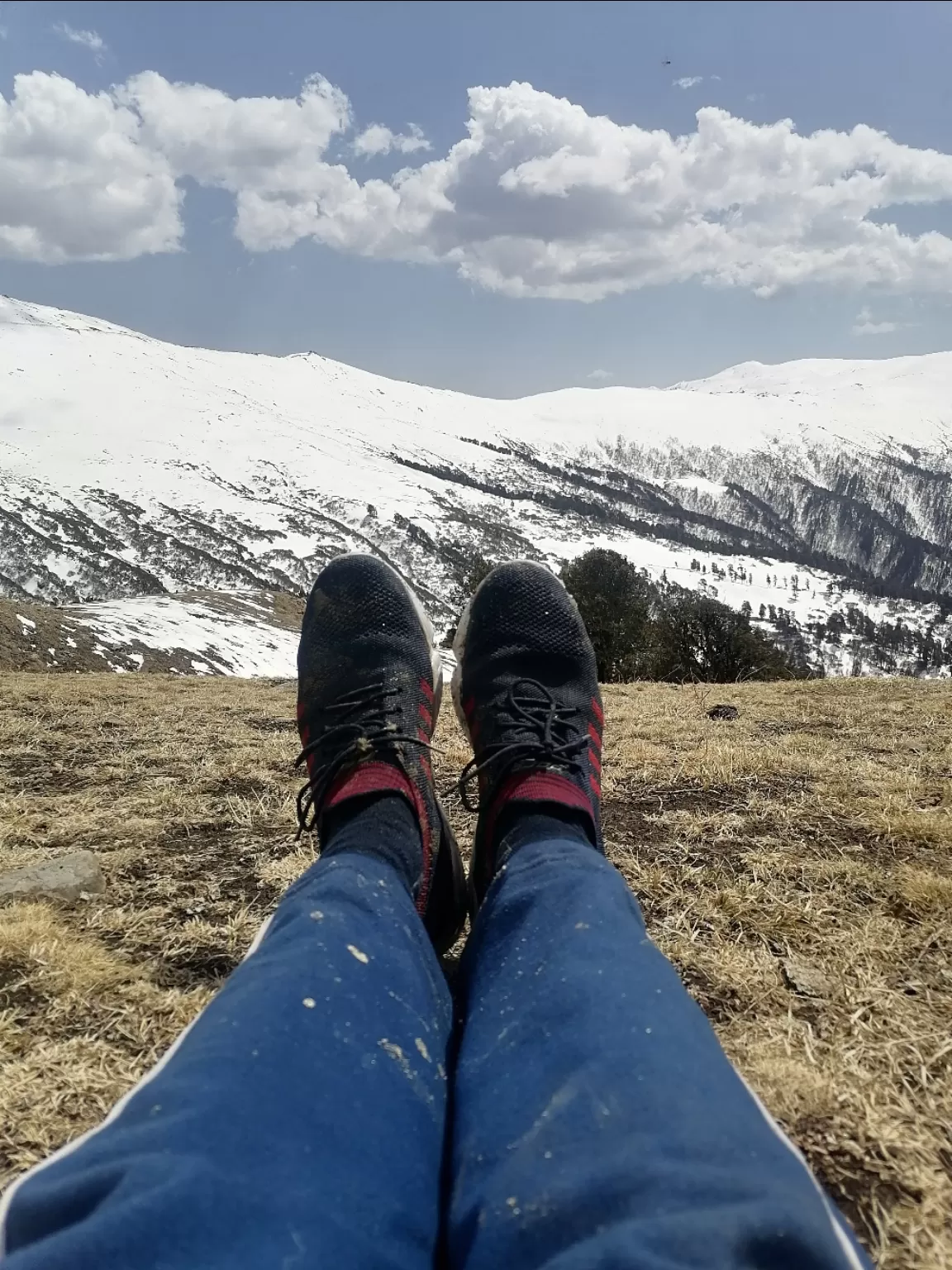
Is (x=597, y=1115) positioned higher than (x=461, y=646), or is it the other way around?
(x=461, y=646)

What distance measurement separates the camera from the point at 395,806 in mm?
2369

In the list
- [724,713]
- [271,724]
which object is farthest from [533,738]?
[724,713]

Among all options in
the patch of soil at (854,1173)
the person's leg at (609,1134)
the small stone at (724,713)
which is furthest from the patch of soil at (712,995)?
the small stone at (724,713)

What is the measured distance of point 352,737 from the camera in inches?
109

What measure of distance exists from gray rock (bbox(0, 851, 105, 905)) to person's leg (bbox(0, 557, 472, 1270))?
1.17m

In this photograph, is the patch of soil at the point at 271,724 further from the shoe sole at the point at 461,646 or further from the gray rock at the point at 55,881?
the gray rock at the point at 55,881

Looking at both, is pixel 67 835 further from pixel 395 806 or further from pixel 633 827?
pixel 633 827

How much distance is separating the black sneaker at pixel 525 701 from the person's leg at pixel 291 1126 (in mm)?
724

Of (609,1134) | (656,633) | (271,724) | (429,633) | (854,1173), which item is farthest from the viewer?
(656,633)

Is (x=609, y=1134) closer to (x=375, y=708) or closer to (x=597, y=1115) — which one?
(x=597, y=1115)

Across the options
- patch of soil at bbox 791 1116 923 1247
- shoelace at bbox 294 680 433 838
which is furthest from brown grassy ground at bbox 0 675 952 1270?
shoelace at bbox 294 680 433 838

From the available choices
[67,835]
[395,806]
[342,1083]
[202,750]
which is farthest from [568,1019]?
[202,750]

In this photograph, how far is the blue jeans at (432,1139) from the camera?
947 millimetres

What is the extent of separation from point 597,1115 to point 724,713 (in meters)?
5.29
